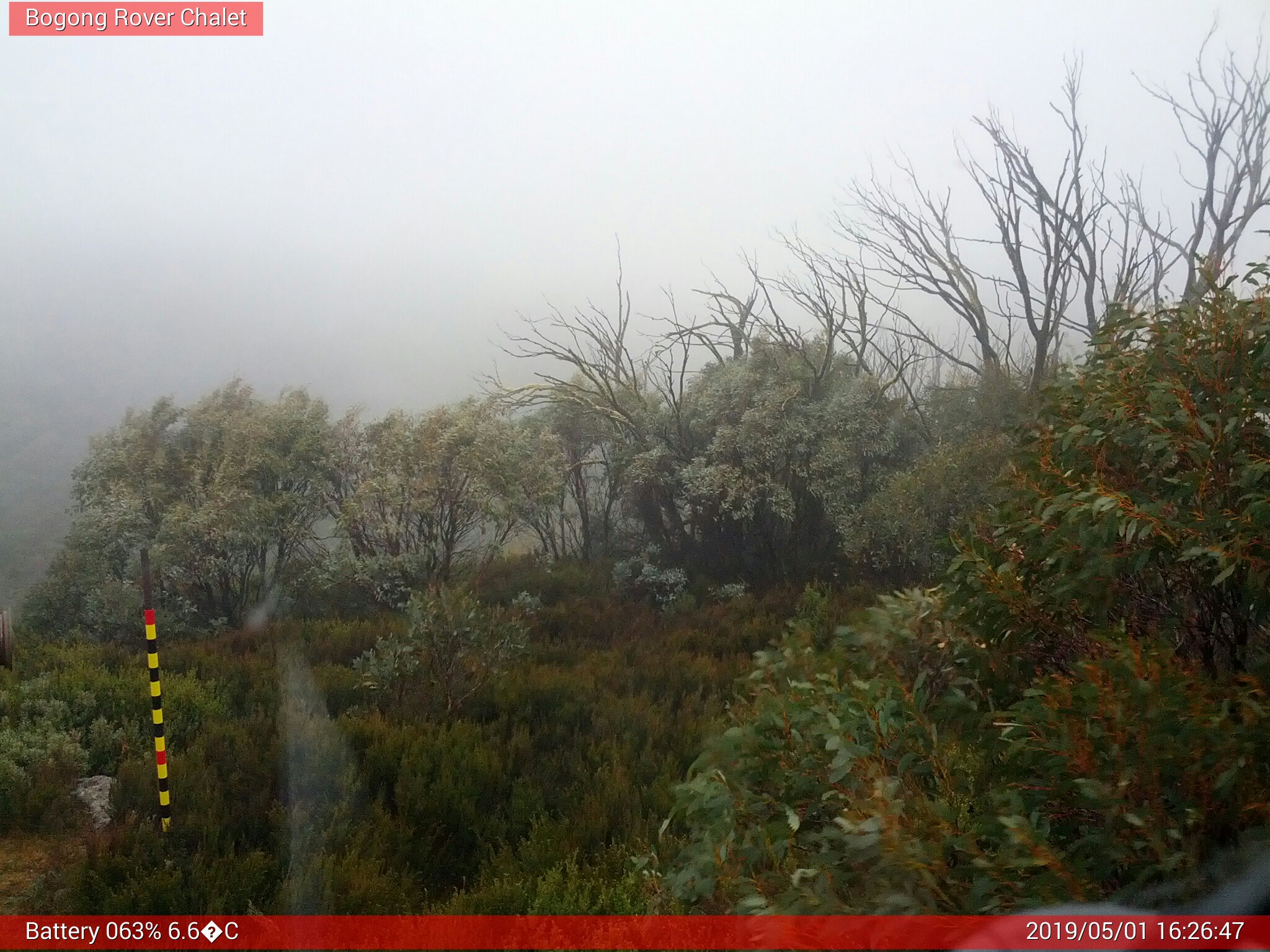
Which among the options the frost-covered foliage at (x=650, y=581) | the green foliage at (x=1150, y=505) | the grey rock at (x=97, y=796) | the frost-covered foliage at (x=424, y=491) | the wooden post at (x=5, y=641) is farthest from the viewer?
the frost-covered foliage at (x=650, y=581)

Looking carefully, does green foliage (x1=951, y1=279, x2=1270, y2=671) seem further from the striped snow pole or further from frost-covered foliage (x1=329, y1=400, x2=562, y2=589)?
frost-covered foliage (x1=329, y1=400, x2=562, y2=589)

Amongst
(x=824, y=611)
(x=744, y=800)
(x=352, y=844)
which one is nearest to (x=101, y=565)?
(x=352, y=844)

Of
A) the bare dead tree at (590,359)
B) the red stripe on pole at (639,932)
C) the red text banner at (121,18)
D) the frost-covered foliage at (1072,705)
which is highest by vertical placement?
the red text banner at (121,18)

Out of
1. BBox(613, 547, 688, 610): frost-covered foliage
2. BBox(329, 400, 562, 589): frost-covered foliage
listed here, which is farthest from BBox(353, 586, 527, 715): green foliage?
BBox(613, 547, 688, 610): frost-covered foliage

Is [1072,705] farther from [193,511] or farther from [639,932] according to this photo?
[193,511]

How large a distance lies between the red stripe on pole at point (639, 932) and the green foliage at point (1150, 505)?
65 centimetres

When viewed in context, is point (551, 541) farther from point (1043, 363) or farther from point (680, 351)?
point (1043, 363)

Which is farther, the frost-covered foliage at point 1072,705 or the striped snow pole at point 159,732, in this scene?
the striped snow pole at point 159,732

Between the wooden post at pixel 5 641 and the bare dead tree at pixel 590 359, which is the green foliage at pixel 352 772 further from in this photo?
the bare dead tree at pixel 590 359

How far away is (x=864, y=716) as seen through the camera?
189cm

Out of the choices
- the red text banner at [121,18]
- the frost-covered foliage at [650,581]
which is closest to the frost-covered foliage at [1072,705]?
the red text banner at [121,18]

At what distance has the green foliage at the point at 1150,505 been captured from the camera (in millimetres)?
1634

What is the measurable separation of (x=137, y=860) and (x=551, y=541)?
5578mm

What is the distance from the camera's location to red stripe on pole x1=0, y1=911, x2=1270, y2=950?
119 cm
